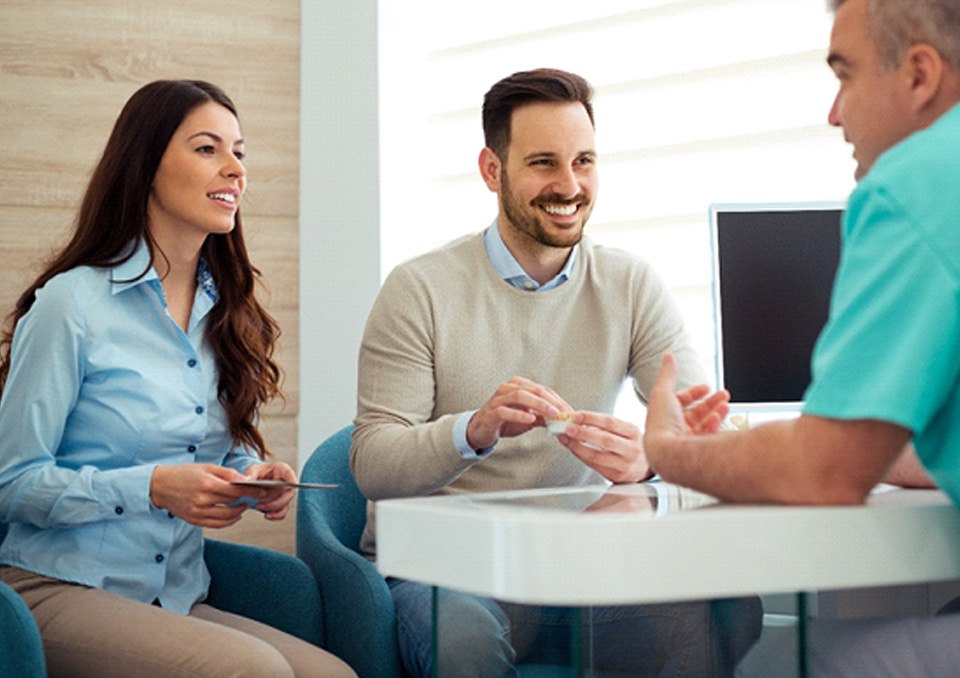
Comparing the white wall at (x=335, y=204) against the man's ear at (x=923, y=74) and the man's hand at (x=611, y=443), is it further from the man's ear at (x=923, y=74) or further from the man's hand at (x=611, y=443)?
the man's ear at (x=923, y=74)

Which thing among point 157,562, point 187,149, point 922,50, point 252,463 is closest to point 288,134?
point 187,149

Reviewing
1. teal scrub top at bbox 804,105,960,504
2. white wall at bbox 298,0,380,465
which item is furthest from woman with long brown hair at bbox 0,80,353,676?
teal scrub top at bbox 804,105,960,504

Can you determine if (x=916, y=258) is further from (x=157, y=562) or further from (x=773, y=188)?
(x=773, y=188)

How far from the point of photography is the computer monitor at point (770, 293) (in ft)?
9.09

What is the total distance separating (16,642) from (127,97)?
2053 millimetres

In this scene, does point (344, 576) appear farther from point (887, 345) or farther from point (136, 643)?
point (887, 345)

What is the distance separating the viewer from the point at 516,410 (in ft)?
6.99

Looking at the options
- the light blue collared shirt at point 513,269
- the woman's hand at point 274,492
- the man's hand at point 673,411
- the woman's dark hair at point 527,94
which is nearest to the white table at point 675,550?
the man's hand at point 673,411

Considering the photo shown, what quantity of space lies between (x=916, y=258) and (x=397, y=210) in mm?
2729

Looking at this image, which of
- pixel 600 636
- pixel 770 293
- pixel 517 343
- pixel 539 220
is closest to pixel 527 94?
pixel 539 220

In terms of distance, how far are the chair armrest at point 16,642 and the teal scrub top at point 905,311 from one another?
4.05ft

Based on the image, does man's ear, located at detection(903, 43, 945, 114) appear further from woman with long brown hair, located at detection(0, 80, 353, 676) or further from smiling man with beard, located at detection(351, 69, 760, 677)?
woman with long brown hair, located at detection(0, 80, 353, 676)

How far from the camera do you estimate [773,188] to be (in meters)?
3.32

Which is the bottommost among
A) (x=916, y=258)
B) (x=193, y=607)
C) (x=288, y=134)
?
(x=193, y=607)
